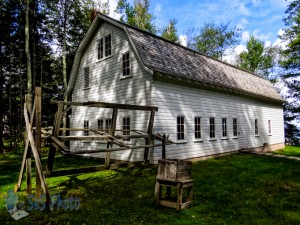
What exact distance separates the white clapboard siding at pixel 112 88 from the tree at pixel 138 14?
1862cm

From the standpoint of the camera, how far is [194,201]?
687cm

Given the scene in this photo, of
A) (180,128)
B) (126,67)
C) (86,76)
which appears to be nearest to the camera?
(180,128)

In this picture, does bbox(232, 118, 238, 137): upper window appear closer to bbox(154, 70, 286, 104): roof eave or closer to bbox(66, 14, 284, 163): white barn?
bbox(66, 14, 284, 163): white barn

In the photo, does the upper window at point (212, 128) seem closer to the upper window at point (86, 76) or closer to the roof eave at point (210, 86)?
the roof eave at point (210, 86)

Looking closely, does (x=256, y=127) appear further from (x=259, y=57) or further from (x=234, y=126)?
(x=259, y=57)

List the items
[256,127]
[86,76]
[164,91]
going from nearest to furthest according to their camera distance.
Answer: [164,91] → [86,76] → [256,127]

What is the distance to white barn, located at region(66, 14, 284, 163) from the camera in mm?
12391

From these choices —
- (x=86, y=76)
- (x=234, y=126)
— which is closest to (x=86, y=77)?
(x=86, y=76)

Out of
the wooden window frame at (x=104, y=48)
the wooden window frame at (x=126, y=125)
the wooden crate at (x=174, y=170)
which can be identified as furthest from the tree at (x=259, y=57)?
the wooden crate at (x=174, y=170)

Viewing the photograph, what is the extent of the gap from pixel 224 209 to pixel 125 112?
8.29m

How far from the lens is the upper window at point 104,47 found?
50.1 feet

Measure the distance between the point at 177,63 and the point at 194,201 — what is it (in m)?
8.88

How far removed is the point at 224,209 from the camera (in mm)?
6270

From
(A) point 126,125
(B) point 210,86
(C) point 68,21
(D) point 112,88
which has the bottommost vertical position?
(A) point 126,125
